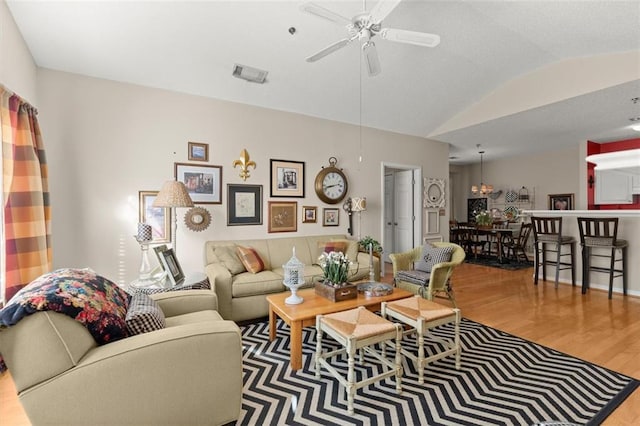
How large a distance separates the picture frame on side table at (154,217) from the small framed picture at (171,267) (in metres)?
0.71

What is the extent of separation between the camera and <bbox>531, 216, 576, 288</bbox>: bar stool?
455 centimetres

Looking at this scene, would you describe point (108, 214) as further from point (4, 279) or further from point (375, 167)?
point (375, 167)

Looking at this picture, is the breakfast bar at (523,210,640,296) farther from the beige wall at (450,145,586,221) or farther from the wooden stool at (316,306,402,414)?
the wooden stool at (316,306,402,414)

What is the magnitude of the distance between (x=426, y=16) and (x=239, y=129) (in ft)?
8.39

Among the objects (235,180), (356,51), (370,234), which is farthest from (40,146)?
(370,234)

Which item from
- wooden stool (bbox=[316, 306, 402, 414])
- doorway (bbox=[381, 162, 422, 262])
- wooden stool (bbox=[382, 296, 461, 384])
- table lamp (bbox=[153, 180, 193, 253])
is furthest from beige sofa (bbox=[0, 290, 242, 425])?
doorway (bbox=[381, 162, 422, 262])

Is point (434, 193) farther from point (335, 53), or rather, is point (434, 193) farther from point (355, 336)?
point (355, 336)

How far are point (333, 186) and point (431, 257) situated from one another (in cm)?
187

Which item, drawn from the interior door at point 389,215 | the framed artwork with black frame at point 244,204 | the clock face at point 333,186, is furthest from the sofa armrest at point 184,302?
the interior door at point 389,215

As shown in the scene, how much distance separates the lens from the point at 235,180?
12.9 feet

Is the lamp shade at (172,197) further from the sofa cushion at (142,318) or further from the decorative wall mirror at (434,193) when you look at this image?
the decorative wall mirror at (434,193)

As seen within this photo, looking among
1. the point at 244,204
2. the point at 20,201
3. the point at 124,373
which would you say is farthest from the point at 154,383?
Result: the point at 244,204

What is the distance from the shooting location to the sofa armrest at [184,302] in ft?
7.24

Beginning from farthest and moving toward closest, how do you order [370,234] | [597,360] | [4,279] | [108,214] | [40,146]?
1. [370,234]
2. [108,214]
3. [40,146]
4. [597,360]
5. [4,279]
